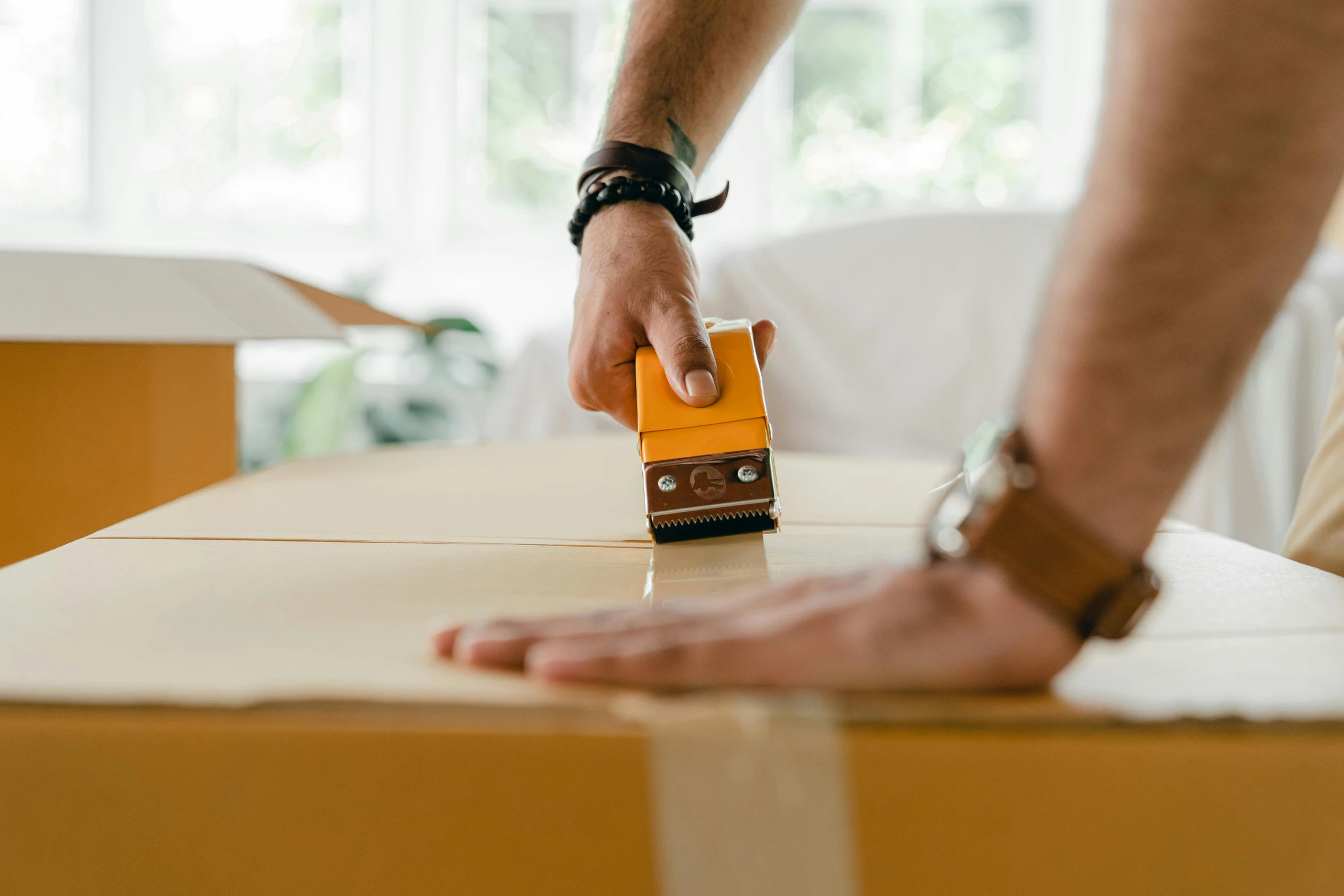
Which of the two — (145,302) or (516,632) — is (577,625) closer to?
(516,632)

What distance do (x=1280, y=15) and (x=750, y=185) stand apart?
361 centimetres

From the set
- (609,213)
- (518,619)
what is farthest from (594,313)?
(518,619)

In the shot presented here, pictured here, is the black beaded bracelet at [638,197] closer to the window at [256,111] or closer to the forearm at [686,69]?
the forearm at [686,69]

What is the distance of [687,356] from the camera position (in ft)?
1.85

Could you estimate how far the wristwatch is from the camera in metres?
0.31

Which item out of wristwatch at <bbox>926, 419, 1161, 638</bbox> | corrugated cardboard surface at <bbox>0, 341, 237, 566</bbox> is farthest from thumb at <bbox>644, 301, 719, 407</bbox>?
corrugated cardboard surface at <bbox>0, 341, 237, 566</bbox>

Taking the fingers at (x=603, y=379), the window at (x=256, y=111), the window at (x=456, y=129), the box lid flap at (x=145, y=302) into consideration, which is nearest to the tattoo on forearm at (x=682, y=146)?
the fingers at (x=603, y=379)

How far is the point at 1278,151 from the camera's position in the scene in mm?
296

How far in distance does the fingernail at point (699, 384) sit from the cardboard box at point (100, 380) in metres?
0.35

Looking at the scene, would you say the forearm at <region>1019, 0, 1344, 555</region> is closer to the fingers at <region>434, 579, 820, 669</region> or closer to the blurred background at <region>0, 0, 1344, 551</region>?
the fingers at <region>434, 579, 820, 669</region>

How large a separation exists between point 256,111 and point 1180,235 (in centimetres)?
411

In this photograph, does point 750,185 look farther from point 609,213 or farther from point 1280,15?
point 1280,15

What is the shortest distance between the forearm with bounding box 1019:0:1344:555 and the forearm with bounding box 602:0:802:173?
48 cm

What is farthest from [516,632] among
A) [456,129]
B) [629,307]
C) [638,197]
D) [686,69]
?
[456,129]
